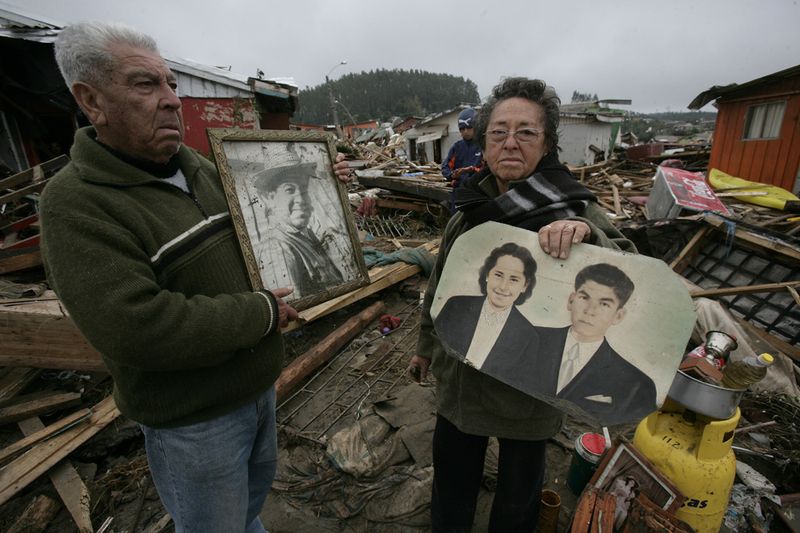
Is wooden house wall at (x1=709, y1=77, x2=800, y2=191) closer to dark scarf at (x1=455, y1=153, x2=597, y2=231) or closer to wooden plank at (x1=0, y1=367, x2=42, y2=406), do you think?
dark scarf at (x1=455, y1=153, x2=597, y2=231)

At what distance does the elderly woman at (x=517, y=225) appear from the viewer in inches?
58.1

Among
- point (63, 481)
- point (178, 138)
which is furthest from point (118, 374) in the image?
point (63, 481)

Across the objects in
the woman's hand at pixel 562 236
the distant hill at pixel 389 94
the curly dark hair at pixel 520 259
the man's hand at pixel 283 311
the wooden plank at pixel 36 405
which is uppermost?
the distant hill at pixel 389 94

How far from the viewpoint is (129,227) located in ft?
3.95

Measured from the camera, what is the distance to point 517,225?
1.53 meters

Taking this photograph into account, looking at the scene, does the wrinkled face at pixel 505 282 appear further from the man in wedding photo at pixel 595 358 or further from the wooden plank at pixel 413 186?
the wooden plank at pixel 413 186

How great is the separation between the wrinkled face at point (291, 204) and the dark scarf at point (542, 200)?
1068mm

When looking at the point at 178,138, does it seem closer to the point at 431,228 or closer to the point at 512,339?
the point at 512,339

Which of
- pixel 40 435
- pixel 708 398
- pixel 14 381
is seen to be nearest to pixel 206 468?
pixel 708 398

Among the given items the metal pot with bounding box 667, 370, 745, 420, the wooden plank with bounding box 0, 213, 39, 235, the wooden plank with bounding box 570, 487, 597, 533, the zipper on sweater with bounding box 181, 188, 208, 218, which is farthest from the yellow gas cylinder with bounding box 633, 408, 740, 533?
the wooden plank with bounding box 0, 213, 39, 235

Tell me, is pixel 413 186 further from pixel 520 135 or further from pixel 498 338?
pixel 498 338

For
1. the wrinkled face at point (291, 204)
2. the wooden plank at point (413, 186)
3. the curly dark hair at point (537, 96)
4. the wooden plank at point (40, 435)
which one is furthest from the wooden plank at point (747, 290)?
the wooden plank at point (40, 435)

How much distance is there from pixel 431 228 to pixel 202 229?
9012 mm

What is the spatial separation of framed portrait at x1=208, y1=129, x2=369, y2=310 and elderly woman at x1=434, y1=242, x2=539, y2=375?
88 cm
